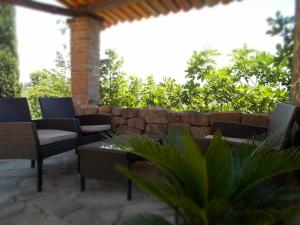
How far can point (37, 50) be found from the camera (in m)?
7.99

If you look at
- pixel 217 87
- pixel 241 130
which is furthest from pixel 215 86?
pixel 241 130

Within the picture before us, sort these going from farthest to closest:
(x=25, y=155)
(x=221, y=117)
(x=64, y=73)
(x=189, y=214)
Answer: (x=64, y=73) < (x=221, y=117) < (x=25, y=155) < (x=189, y=214)

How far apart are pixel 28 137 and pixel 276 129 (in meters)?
2.20

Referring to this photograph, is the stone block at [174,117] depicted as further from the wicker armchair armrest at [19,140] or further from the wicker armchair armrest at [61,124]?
the wicker armchair armrest at [19,140]

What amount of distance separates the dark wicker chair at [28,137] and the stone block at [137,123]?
1182 mm

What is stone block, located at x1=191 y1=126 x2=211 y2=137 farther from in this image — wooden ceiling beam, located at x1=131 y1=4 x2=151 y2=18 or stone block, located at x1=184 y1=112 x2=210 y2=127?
wooden ceiling beam, located at x1=131 y1=4 x2=151 y2=18

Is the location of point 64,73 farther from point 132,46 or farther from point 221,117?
point 221,117

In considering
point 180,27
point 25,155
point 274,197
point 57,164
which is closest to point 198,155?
point 274,197

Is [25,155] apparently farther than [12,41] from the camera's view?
No

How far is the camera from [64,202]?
100 inches

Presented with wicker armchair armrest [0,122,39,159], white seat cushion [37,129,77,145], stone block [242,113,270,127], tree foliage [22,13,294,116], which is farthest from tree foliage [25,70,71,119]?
stone block [242,113,270,127]

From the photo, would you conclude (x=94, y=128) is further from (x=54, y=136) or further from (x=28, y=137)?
(x=28, y=137)

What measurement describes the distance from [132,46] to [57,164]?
331 centimetres

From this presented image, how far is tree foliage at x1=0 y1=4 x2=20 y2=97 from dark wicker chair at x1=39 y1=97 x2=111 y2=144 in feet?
10.4
